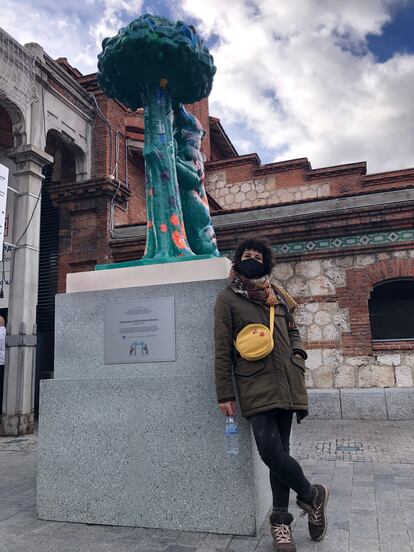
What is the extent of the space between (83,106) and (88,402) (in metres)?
9.65

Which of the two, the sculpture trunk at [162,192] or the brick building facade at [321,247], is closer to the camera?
the sculpture trunk at [162,192]

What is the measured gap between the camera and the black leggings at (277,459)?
2.77 m

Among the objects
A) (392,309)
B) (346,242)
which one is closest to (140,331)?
(346,242)

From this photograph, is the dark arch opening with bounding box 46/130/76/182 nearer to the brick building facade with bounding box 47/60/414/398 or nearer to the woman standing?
the brick building facade with bounding box 47/60/414/398

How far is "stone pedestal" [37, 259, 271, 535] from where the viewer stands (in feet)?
10.3

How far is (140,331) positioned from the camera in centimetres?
355

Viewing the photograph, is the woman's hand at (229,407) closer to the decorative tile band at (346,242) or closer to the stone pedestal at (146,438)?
the stone pedestal at (146,438)

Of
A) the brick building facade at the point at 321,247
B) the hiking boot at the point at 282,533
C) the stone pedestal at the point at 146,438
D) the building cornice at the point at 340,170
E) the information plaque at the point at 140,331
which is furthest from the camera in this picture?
the building cornice at the point at 340,170

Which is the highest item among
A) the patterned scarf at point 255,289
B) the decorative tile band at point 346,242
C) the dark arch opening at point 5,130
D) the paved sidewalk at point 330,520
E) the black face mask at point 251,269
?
the dark arch opening at point 5,130

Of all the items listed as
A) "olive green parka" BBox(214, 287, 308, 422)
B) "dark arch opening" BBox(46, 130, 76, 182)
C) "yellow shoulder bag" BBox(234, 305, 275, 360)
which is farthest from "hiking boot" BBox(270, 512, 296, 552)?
"dark arch opening" BBox(46, 130, 76, 182)

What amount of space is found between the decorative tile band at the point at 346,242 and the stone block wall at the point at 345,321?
0.23 m

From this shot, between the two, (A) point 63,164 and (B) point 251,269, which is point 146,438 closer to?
(B) point 251,269

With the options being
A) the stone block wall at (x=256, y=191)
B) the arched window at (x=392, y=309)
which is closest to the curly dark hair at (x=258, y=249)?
the arched window at (x=392, y=309)

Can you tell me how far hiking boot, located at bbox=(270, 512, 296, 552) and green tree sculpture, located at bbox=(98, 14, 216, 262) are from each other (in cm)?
206
